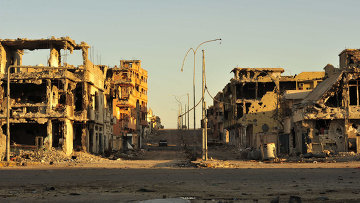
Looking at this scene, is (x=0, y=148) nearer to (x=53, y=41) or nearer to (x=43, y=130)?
(x=43, y=130)

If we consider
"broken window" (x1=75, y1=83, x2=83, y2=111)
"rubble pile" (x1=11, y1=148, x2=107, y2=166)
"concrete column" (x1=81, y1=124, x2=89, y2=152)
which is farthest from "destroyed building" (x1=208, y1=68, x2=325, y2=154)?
"rubble pile" (x1=11, y1=148, x2=107, y2=166)

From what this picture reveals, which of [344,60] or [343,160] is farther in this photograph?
[344,60]

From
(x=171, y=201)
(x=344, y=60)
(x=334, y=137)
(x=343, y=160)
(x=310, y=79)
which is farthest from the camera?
(x=310, y=79)

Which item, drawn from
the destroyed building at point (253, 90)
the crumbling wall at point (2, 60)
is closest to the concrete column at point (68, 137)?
the crumbling wall at point (2, 60)

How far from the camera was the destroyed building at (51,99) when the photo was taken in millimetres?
51031

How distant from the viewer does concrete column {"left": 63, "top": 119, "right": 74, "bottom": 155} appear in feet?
169

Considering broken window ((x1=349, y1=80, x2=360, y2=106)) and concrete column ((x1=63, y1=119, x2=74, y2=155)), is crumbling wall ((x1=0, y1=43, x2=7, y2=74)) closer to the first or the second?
concrete column ((x1=63, y1=119, x2=74, y2=155))

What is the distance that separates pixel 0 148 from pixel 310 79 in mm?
54571

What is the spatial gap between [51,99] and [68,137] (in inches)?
169

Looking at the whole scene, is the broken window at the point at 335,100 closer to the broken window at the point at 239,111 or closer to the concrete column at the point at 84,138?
the concrete column at the point at 84,138

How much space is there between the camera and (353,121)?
48.8 metres

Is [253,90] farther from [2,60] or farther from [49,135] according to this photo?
[2,60]

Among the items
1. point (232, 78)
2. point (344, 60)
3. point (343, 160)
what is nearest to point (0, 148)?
point (343, 160)

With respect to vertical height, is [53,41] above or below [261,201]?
above
